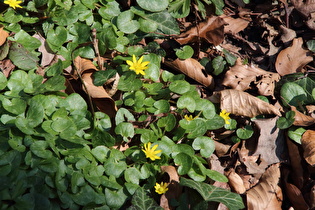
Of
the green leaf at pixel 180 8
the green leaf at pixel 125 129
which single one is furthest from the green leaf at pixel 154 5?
the green leaf at pixel 125 129

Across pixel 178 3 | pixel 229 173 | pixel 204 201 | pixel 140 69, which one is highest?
pixel 178 3

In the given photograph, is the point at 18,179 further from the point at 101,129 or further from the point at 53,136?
the point at 101,129

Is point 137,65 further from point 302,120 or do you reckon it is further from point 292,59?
point 292,59

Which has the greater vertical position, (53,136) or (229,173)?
(53,136)

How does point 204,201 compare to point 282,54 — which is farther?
point 282,54

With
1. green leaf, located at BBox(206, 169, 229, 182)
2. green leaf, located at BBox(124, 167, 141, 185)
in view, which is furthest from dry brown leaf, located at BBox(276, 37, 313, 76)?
green leaf, located at BBox(124, 167, 141, 185)

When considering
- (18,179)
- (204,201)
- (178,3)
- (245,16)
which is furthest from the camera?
(245,16)

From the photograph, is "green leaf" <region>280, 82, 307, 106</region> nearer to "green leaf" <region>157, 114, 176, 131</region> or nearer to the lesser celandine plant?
the lesser celandine plant

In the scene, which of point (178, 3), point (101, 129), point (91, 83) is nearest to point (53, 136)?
point (101, 129)
